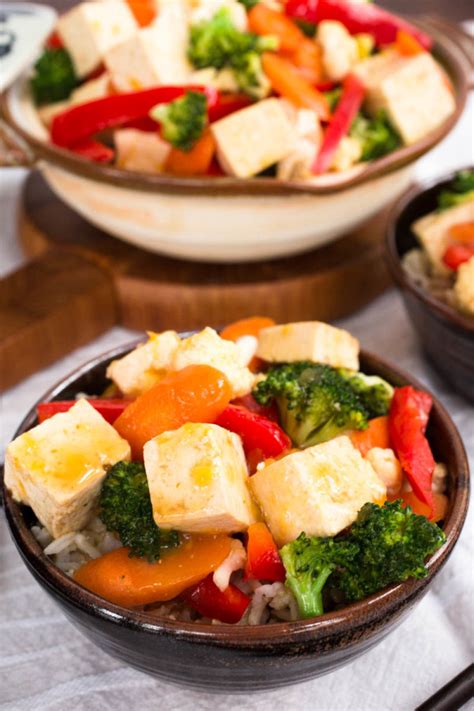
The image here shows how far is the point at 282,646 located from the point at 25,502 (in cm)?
51

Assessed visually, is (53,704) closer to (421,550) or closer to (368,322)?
(421,550)

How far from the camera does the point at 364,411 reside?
5.35 feet

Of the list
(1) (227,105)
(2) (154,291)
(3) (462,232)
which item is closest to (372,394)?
(3) (462,232)

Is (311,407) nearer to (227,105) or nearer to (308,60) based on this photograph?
(227,105)

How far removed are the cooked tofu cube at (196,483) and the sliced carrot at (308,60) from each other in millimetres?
1486

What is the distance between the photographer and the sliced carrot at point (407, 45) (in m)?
2.66

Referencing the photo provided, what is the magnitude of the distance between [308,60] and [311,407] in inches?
54.3

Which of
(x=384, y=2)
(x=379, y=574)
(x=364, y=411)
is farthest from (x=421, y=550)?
(x=384, y=2)

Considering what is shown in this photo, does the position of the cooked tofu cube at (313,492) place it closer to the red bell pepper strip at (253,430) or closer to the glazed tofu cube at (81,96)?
the red bell pepper strip at (253,430)

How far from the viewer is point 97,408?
1605mm

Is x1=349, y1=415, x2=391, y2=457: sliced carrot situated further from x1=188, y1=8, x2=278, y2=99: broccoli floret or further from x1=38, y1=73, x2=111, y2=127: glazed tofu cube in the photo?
x1=38, y1=73, x2=111, y2=127: glazed tofu cube

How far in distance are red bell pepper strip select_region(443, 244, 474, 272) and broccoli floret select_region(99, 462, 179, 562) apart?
110 cm

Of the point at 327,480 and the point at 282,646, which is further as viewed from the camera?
the point at 327,480

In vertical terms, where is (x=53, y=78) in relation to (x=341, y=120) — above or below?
above
